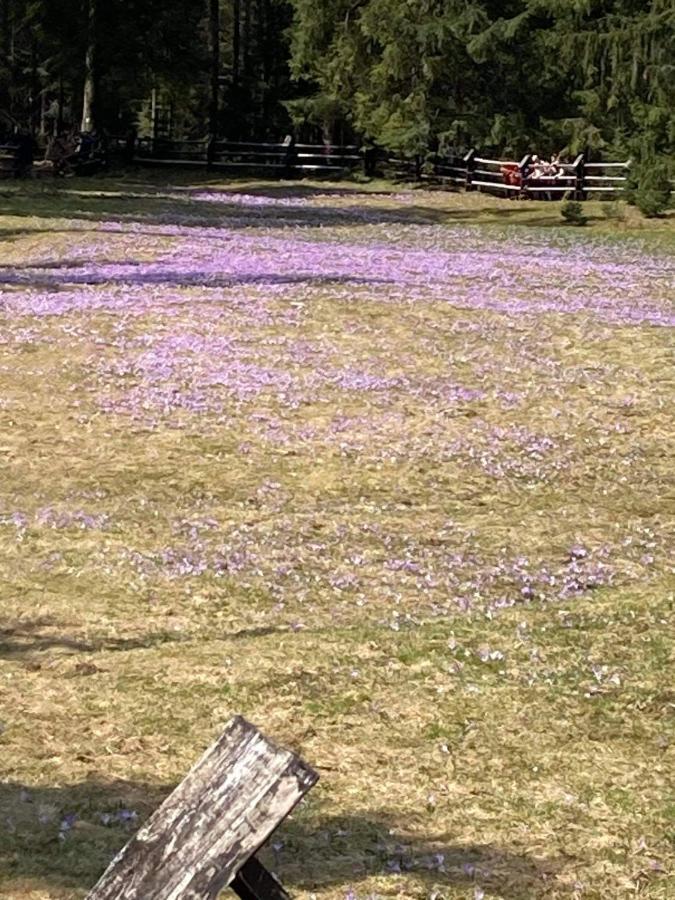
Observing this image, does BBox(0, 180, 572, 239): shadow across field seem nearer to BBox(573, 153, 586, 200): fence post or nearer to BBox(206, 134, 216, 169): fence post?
BBox(573, 153, 586, 200): fence post

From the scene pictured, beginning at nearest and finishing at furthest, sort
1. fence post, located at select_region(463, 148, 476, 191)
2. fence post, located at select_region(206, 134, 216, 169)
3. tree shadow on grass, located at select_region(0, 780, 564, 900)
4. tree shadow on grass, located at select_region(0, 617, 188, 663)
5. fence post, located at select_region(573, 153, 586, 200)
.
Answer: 1. tree shadow on grass, located at select_region(0, 780, 564, 900)
2. tree shadow on grass, located at select_region(0, 617, 188, 663)
3. fence post, located at select_region(573, 153, 586, 200)
4. fence post, located at select_region(463, 148, 476, 191)
5. fence post, located at select_region(206, 134, 216, 169)

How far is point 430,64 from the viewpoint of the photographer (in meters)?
44.2

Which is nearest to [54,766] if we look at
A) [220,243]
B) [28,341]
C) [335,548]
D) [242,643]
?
[242,643]

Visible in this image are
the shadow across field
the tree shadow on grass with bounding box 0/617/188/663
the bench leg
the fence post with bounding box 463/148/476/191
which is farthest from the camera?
the fence post with bounding box 463/148/476/191

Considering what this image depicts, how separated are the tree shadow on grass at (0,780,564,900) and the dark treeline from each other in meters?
32.1

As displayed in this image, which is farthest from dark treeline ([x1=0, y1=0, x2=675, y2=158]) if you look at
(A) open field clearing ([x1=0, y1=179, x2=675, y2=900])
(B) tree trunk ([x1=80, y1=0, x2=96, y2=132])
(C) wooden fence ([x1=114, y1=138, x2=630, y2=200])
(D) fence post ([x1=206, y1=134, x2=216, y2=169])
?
(A) open field clearing ([x1=0, y1=179, x2=675, y2=900])

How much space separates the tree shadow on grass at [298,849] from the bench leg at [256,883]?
6.36 feet

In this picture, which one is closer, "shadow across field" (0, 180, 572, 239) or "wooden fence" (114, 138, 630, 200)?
"shadow across field" (0, 180, 572, 239)

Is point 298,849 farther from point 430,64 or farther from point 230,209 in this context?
point 430,64

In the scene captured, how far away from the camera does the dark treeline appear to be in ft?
132

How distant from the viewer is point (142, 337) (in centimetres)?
1486

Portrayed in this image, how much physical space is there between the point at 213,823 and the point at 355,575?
5583 mm

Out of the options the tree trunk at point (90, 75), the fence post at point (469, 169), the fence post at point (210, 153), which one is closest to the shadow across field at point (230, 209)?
the fence post at point (469, 169)

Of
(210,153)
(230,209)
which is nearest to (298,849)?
(230,209)
